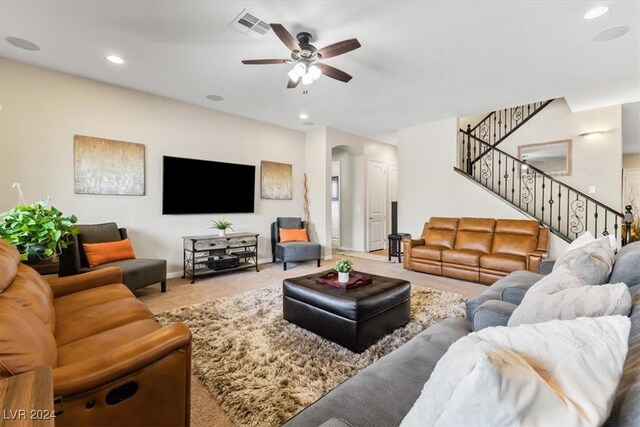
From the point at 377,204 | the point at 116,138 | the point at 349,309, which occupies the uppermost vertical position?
the point at 116,138

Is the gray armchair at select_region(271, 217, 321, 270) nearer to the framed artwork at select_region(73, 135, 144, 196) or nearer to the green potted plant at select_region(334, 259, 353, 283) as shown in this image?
the framed artwork at select_region(73, 135, 144, 196)

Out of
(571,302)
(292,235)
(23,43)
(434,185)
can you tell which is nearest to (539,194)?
(434,185)

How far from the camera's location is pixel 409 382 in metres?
1.12

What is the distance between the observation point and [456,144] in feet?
17.7

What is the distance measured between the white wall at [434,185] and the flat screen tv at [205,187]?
3.19 meters

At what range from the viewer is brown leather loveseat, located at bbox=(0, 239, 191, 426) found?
104 cm

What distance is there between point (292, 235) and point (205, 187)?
1758 mm

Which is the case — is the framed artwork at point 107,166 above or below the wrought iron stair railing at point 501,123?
below

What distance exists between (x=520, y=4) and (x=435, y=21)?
63cm

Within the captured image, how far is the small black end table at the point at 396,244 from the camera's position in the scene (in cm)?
562

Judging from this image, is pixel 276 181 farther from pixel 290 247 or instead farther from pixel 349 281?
pixel 349 281

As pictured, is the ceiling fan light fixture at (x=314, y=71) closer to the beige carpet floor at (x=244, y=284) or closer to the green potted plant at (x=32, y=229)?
the green potted plant at (x=32, y=229)

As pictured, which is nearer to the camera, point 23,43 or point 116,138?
point 23,43

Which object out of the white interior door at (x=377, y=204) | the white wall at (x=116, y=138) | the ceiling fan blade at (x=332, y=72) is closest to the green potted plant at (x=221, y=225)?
the white wall at (x=116, y=138)
